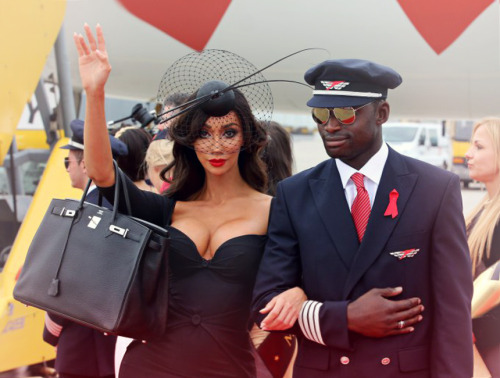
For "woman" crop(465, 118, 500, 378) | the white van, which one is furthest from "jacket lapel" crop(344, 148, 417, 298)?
the white van

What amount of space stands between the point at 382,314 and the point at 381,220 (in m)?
0.24

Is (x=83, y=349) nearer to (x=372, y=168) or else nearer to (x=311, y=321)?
(x=311, y=321)

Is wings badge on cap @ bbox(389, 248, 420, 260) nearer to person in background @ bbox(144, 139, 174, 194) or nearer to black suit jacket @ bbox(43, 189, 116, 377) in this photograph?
black suit jacket @ bbox(43, 189, 116, 377)

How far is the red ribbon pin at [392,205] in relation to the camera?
1726 mm

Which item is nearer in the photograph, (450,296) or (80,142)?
(450,296)

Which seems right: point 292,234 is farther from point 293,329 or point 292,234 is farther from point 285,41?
point 285,41

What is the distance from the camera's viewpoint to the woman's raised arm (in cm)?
190

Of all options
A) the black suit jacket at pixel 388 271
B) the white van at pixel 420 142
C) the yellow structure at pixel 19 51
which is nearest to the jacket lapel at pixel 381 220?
the black suit jacket at pixel 388 271

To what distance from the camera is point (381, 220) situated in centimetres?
173

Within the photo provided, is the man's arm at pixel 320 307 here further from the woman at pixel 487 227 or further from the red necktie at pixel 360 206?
the woman at pixel 487 227

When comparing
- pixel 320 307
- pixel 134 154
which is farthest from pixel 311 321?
pixel 134 154

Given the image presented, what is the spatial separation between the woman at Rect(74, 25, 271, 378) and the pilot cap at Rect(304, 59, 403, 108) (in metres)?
0.39

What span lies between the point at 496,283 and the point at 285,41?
287 cm

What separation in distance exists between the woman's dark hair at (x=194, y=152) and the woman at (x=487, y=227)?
1148mm
